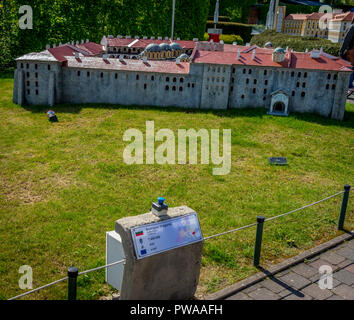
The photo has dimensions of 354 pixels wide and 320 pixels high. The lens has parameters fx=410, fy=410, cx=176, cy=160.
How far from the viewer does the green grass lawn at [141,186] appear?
14.4 meters

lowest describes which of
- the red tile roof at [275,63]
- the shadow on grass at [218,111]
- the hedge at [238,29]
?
the shadow on grass at [218,111]

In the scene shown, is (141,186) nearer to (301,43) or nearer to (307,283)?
(307,283)

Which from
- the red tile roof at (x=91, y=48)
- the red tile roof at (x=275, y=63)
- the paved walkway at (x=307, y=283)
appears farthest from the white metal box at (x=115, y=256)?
the red tile roof at (x=91, y=48)

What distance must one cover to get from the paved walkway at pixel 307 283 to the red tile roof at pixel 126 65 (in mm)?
23697

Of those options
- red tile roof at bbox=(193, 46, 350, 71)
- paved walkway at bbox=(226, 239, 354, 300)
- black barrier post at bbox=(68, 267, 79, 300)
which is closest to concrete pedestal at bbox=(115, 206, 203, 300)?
black barrier post at bbox=(68, 267, 79, 300)

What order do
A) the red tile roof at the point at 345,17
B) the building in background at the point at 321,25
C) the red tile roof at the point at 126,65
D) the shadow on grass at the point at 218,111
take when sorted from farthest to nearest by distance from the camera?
the building in background at the point at 321,25
the red tile roof at the point at 345,17
the red tile roof at the point at 126,65
the shadow on grass at the point at 218,111

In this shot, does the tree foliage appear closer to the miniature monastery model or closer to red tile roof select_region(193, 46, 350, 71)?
the miniature monastery model

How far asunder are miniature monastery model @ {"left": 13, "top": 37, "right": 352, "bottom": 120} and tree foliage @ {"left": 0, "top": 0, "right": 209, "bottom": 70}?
639 inches

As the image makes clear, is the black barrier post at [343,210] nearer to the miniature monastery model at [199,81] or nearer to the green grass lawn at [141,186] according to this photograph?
the green grass lawn at [141,186]

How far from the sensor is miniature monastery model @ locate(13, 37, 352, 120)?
33625 mm

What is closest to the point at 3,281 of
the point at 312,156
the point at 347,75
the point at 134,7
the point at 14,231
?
the point at 14,231

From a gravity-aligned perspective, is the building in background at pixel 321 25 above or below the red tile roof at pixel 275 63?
above

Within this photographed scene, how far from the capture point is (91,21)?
2095 inches

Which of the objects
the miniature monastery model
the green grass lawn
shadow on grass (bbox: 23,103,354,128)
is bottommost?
the green grass lawn
